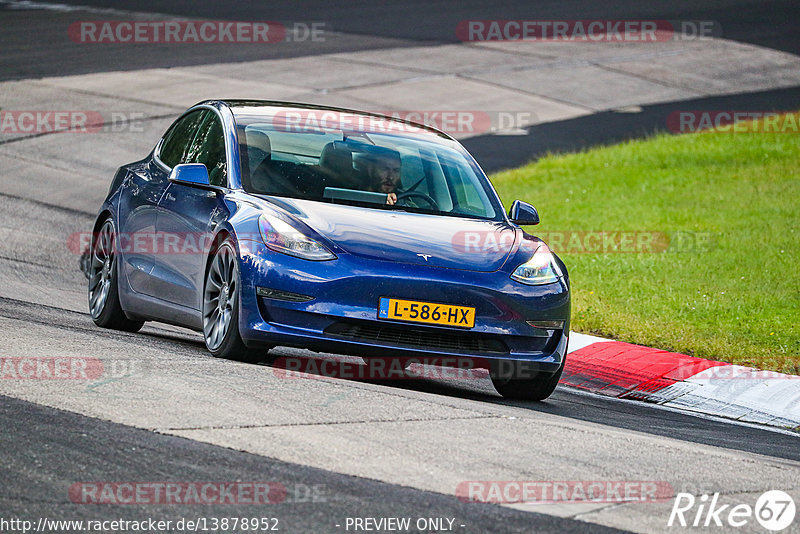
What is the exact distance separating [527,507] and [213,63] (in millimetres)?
22037

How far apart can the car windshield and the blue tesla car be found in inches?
0.5

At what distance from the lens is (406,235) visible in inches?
306

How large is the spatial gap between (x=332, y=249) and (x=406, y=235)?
51 cm

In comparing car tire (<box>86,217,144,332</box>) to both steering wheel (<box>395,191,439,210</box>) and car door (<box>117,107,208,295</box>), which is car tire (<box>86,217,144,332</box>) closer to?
car door (<box>117,107,208,295</box>)

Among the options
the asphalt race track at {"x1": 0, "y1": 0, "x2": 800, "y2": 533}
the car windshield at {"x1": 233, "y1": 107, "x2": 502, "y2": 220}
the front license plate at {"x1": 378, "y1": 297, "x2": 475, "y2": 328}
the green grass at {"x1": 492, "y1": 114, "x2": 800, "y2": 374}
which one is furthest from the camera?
the green grass at {"x1": 492, "y1": 114, "x2": 800, "y2": 374}

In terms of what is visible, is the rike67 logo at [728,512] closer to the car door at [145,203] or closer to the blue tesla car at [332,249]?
the blue tesla car at [332,249]

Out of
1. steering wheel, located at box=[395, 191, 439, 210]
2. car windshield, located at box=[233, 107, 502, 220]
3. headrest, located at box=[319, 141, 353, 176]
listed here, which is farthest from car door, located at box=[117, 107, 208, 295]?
steering wheel, located at box=[395, 191, 439, 210]

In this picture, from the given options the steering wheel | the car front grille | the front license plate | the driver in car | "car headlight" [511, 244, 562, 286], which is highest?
the driver in car

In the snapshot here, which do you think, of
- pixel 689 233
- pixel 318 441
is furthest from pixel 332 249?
pixel 689 233

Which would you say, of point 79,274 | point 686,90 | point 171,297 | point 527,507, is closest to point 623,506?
point 527,507

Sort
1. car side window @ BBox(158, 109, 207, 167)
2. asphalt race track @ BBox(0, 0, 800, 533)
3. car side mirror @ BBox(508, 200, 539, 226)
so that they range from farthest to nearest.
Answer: car side window @ BBox(158, 109, 207, 167), car side mirror @ BBox(508, 200, 539, 226), asphalt race track @ BBox(0, 0, 800, 533)

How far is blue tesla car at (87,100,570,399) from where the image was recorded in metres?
7.43

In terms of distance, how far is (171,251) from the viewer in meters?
8.61

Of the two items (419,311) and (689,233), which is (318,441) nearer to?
(419,311)
